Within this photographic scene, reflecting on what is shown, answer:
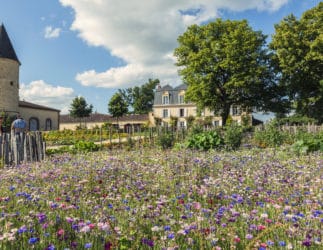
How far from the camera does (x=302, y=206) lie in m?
3.19

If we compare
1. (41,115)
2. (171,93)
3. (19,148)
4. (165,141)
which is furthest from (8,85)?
(19,148)

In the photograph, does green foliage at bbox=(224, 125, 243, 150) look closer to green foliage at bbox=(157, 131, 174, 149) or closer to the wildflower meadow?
green foliage at bbox=(157, 131, 174, 149)

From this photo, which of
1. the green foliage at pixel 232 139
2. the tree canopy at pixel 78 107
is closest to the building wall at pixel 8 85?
the tree canopy at pixel 78 107

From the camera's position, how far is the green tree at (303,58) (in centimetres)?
2678

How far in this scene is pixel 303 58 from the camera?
89.7ft

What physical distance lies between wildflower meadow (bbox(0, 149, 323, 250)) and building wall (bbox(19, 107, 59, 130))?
4192 centimetres

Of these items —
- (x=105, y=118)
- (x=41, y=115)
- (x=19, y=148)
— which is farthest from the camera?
(x=105, y=118)

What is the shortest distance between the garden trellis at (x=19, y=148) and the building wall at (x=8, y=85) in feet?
105

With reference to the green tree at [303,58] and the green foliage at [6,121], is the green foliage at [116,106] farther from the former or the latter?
the green tree at [303,58]

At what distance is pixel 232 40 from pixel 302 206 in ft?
93.1

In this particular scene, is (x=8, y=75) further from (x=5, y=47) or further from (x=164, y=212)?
(x=164, y=212)

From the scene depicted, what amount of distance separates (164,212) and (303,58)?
1120 inches

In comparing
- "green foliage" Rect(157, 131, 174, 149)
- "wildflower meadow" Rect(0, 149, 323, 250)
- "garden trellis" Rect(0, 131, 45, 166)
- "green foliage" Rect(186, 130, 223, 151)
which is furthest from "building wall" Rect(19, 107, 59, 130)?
"wildflower meadow" Rect(0, 149, 323, 250)

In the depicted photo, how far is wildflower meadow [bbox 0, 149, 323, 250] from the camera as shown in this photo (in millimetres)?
2322
